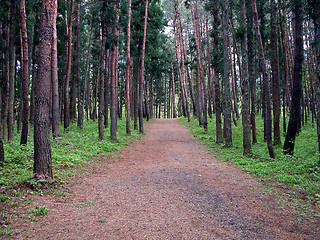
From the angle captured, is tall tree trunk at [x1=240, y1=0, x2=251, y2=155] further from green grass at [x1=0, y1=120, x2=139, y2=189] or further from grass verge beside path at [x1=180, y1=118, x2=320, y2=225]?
green grass at [x1=0, y1=120, x2=139, y2=189]

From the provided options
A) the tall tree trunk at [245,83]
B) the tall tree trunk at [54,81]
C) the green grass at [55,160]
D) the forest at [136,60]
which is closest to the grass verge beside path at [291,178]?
the forest at [136,60]

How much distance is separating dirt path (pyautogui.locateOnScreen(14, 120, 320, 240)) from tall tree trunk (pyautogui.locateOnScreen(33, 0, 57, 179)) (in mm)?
1080

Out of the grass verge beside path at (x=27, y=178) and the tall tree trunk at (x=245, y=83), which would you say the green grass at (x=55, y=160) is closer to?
the grass verge beside path at (x=27, y=178)

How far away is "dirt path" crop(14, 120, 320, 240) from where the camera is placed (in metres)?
3.73

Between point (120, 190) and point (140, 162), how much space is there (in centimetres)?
371

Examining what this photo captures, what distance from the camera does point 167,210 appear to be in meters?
4.62

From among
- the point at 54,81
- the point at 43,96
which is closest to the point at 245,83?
the point at 43,96

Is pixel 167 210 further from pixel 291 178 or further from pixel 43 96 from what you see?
pixel 291 178

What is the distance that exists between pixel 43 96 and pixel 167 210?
3.93 metres

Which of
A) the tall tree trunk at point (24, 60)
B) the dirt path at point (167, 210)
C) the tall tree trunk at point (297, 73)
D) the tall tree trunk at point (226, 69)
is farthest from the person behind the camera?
the tall tree trunk at point (226, 69)

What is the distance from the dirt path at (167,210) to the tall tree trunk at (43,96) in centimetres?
108

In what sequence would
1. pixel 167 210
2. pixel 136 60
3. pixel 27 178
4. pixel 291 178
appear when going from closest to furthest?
pixel 167 210 → pixel 27 178 → pixel 291 178 → pixel 136 60

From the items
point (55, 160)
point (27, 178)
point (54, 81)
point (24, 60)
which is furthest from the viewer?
point (54, 81)

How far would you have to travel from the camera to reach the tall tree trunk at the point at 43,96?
5.65 m
